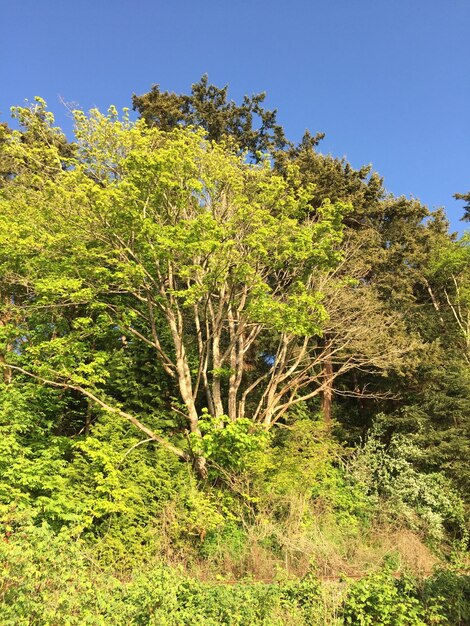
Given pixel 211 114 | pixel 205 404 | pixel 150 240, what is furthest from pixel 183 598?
pixel 211 114

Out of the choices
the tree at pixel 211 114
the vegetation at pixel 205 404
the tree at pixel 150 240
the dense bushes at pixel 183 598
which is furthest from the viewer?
the tree at pixel 211 114

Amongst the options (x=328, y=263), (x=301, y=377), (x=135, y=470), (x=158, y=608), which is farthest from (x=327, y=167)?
(x=158, y=608)

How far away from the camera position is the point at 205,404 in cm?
1428

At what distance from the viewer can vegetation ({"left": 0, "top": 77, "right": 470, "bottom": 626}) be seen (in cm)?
645

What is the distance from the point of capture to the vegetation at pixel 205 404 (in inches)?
254

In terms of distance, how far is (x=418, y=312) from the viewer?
17.0 metres

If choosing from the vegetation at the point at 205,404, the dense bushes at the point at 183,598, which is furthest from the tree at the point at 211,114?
the dense bushes at the point at 183,598

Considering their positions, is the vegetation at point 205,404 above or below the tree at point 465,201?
below

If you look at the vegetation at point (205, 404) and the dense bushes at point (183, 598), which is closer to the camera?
the dense bushes at point (183, 598)

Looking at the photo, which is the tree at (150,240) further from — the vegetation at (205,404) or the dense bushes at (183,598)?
the dense bushes at (183,598)

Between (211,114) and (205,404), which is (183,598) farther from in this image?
(211,114)

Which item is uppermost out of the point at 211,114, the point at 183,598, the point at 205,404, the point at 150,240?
the point at 211,114

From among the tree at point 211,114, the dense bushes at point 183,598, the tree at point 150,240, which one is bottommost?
the dense bushes at point 183,598

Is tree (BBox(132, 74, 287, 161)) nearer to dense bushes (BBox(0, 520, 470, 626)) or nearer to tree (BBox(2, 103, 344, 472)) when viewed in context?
tree (BBox(2, 103, 344, 472))
